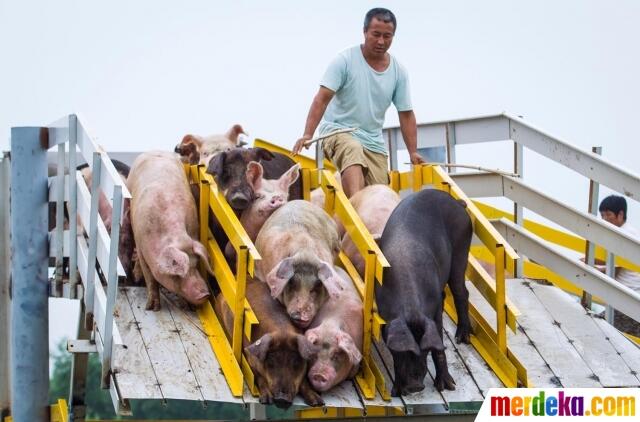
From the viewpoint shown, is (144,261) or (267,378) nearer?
(267,378)

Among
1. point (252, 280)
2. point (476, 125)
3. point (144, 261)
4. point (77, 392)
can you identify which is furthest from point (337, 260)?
point (476, 125)

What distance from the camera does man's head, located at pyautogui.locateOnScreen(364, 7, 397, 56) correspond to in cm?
936

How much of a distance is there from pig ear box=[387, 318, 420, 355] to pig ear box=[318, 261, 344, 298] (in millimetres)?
375

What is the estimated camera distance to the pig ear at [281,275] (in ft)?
23.3

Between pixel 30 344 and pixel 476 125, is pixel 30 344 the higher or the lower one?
the lower one

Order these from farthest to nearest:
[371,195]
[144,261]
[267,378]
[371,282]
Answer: [371,195] → [144,261] → [371,282] → [267,378]

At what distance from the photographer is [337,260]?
804cm

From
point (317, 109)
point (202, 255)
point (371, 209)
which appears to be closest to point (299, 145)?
point (317, 109)

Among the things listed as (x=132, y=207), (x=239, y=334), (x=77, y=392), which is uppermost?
(x=132, y=207)

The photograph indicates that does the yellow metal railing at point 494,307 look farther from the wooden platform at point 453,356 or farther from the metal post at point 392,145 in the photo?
the metal post at point 392,145

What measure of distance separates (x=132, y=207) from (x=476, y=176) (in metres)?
3.19

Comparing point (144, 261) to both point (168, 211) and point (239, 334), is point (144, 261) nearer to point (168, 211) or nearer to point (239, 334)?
point (168, 211)

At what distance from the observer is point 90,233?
7.03 metres

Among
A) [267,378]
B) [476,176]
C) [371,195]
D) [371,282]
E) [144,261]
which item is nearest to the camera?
[267,378]
